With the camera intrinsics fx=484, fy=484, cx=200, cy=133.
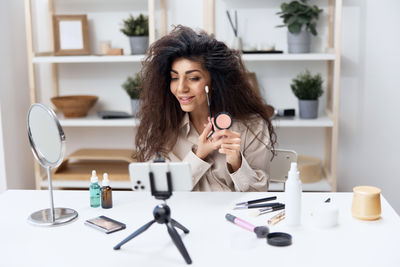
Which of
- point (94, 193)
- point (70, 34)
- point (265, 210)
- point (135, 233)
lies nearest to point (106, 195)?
point (94, 193)

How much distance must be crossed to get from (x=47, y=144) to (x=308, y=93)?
6.19 ft

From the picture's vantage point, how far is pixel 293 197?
1.43m

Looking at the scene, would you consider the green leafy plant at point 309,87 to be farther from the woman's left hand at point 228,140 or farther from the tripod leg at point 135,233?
the tripod leg at point 135,233

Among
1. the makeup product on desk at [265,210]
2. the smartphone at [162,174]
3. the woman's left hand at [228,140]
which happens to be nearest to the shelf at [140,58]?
the woman's left hand at [228,140]

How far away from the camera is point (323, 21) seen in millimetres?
3117

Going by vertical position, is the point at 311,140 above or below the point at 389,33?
below

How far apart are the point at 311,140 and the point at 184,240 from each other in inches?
83.2

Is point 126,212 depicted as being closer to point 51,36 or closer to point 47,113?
point 47,113

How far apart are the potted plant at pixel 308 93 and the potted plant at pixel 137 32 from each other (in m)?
0.97

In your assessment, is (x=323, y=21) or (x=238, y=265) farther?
(x=323, y=21)

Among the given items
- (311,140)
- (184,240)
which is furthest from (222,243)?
(311,140)

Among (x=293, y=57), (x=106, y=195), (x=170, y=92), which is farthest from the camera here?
(x=293, y=57)

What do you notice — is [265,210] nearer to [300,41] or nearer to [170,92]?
[170,92]

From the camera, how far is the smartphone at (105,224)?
1.42 m
